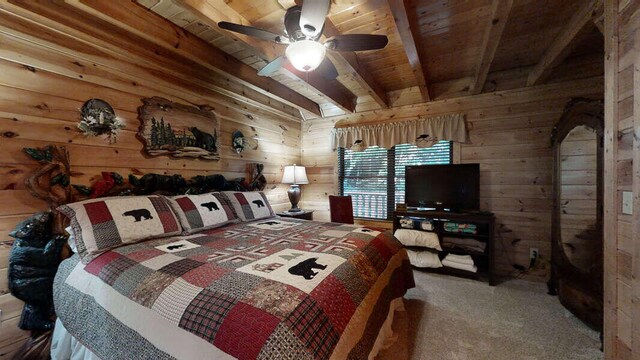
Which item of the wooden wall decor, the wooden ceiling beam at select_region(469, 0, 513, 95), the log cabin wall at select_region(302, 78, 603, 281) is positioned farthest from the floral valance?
the wooden wall decor

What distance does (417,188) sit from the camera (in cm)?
321

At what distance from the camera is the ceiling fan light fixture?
4.95ft

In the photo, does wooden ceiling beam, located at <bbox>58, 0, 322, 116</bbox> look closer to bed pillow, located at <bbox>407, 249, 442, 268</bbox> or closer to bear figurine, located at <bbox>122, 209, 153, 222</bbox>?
bear figurine, located at <bbox>122, 209, 153, 222</bbox>

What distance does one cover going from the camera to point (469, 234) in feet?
9.27

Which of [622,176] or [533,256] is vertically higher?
[622,176]

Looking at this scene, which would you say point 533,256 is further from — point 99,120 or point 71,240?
point 99,120

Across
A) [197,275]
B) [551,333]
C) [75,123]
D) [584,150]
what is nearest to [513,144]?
[584,150]

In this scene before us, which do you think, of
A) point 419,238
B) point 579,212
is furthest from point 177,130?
point 579,212

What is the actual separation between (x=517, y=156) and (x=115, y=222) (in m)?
4.02

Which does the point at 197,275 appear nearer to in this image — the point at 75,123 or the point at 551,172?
the point at 75,123

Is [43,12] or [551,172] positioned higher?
[43,12]

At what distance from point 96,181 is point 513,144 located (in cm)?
433

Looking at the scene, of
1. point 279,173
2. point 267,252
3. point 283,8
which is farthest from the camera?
point 279,173

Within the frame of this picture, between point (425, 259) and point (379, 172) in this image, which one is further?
point (379, 172)
